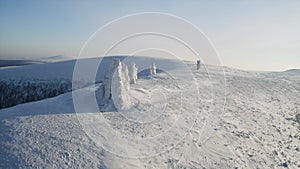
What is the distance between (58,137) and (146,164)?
15.7 ft

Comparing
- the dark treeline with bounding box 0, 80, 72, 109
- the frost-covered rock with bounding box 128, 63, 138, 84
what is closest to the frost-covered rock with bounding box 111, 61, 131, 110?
the frost-covered rock with bounding box 128, 63, 138, 84

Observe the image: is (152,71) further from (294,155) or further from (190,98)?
(294,155)

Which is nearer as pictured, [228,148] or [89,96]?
[228,148]

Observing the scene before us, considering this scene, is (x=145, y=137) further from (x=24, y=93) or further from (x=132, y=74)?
(x=24, y=93)

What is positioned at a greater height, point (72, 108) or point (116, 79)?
point (116, 79)

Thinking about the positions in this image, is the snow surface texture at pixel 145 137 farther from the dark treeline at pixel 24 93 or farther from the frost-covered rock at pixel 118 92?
the dark treeline at pixel 24 93

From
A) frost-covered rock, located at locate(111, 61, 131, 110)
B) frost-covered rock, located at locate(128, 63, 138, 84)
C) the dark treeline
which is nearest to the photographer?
frost-covered rock, located at locate(111, 61, 131, 110)

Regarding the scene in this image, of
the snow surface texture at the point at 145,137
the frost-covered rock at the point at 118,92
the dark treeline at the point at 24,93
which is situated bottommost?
the dark treeline at the point at 24,93

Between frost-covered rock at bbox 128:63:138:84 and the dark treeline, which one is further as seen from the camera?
the dark treeline

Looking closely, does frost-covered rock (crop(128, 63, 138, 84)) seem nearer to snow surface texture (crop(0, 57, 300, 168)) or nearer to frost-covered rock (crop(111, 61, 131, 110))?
snow surface texture (crop(0, 57, 300, 168))

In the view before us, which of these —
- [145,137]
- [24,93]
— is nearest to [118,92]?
[145,137]

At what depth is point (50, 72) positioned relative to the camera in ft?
278

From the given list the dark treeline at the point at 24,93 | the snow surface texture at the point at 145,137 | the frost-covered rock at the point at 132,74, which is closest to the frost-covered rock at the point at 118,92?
the snow surface texture at the point at 145,137

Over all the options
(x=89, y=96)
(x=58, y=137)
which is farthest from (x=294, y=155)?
(x=89, y=96)
